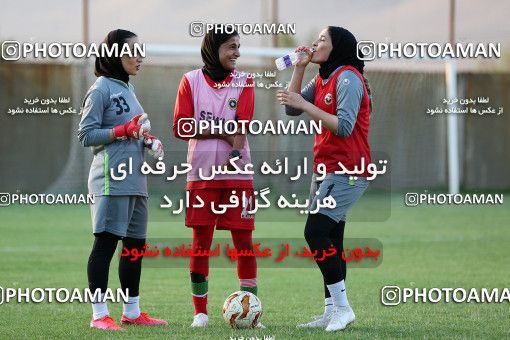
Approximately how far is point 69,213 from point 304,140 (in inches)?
249

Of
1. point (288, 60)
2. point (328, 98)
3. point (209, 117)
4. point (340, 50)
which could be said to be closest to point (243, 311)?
point (209, 117)

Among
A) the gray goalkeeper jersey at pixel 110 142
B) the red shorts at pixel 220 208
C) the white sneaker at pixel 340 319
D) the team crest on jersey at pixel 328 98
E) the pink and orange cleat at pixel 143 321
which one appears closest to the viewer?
the white sneaker at pixel 340 319

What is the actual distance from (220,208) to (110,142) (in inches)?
31.5

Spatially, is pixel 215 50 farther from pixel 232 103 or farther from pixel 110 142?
pixel 110 142

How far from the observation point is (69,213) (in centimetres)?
Answer: 1838

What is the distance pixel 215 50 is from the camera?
21.5 feet

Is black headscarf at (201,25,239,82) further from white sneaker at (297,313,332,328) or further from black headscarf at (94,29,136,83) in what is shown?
white sneaker at (297,313,332,328)

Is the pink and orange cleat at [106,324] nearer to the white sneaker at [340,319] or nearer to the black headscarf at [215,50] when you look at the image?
the white sneaker at [340,319]

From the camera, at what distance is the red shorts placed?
6500 mm

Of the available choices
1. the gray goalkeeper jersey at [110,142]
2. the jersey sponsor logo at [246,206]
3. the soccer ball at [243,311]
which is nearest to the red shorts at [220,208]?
the jersey sponsor logo at [246,206]

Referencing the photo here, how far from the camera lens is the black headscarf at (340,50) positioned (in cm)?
631

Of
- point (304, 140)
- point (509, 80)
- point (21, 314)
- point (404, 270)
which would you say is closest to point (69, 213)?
point (304, 140)

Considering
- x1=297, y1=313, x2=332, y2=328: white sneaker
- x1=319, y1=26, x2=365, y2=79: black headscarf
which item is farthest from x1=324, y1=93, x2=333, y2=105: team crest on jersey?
x1=297, y1=313, x2=332, y2=328: white sneaker

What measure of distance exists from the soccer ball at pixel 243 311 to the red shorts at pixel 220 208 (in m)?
0.45
